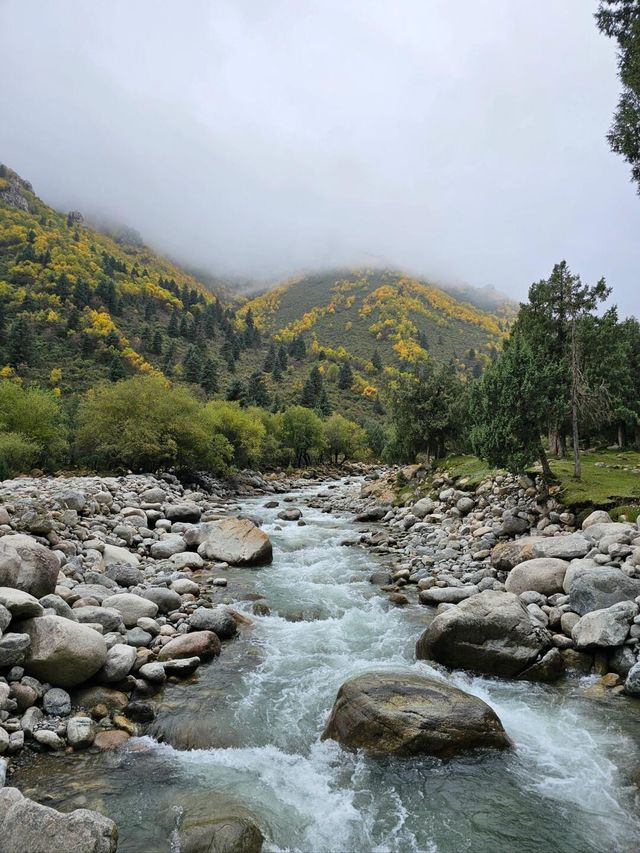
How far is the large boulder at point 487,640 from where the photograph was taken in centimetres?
1045

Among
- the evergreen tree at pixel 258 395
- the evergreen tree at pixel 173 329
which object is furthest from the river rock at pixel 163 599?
the evergreen tree at pixel 173 329

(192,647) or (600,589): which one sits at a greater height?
(600,589)

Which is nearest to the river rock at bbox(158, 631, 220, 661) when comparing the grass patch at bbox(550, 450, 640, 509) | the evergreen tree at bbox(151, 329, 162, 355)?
the grass patch at bbox(550, 450, 640, 509)

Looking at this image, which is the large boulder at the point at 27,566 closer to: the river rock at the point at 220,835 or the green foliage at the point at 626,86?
the river rock at the point at 220,835

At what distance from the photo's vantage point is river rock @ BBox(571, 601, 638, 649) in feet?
34.0

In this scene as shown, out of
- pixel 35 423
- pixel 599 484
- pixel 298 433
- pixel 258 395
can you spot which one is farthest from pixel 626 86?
pixel 258 395

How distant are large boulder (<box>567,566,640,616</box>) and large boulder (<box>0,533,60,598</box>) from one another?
12.7 m

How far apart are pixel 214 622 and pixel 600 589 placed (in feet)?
31.8

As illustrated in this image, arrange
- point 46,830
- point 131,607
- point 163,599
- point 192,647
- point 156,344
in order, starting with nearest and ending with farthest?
Answer: point 46,830, point 192,647, point 131,607, point 163,599, point 156,344

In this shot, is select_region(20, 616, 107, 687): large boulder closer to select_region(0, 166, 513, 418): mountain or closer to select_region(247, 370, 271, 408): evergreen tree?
select_region(0, 166, 513, 418): mountain

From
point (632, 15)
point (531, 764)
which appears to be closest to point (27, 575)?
point (531, 764)

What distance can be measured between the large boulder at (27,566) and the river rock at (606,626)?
12.1 m

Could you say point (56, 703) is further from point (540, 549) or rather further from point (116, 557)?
point (540, 549)

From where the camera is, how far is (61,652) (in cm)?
852
